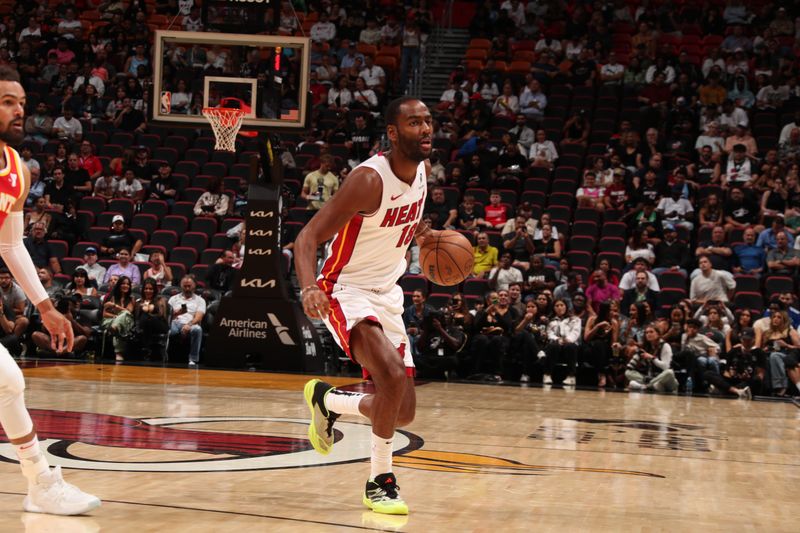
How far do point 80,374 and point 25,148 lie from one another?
7.25 metres

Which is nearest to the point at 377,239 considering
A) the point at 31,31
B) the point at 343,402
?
the point at 343,402

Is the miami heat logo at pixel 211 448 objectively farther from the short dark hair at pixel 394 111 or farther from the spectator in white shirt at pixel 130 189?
the spectator in white shirt at pixel 130 189

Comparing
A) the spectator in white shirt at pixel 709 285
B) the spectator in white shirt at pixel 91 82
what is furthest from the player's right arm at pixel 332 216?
the spectator in white shirt at pixel 91 82

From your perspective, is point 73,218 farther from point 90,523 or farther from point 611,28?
point 90,523

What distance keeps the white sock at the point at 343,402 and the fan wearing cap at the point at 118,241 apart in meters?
10.3

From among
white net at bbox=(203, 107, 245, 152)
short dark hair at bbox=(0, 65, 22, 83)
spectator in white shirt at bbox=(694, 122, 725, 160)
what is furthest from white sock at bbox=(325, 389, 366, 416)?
spectator in white shirt at bbox=(694, 122, 725, 160)

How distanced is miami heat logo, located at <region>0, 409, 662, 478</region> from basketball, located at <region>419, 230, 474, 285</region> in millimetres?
1024

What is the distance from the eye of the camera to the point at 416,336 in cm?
1229

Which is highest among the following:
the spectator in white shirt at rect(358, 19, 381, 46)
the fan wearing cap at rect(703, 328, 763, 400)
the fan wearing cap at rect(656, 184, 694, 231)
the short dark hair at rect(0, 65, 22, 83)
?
the spectator in white shirt at rect(358, 19, 381, 46)

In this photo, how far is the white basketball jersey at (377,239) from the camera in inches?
180

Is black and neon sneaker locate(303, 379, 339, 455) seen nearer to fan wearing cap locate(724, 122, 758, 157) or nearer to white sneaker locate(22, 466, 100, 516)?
white sneaker locate(22, 466, 100, 516)

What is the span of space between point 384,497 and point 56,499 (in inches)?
50.9

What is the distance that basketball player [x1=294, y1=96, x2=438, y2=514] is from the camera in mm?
4352

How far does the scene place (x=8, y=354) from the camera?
3.84 meters
